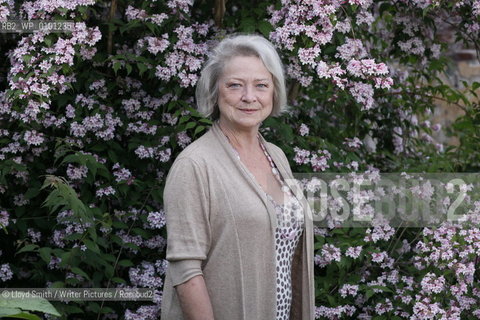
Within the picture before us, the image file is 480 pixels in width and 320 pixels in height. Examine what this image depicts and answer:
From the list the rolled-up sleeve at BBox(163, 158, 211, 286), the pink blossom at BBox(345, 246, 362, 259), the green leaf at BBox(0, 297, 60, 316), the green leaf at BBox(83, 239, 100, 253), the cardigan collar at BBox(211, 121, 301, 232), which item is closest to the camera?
the green leaf at BBox(0, 297, 60, 316)

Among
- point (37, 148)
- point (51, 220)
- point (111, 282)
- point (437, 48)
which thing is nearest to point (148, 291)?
point (111, 282)

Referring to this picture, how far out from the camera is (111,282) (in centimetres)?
336

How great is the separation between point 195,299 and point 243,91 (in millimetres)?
651

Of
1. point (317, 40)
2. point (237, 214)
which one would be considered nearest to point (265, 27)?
point (317, 40)

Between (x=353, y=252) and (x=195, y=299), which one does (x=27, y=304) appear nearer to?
(x=195, y=299)

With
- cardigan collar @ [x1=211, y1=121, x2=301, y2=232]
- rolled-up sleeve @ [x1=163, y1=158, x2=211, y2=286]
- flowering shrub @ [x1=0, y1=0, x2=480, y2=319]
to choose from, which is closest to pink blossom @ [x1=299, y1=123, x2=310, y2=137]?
flowering shrub @ [x1=0, y1=0, x2=480, y2=319]

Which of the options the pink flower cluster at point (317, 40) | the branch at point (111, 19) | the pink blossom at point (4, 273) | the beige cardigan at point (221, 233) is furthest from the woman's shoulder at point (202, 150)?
the pink blossom at point (4, 273)

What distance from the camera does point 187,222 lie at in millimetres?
2178

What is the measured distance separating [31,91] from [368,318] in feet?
5.48

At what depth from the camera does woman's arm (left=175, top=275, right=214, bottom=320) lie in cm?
218

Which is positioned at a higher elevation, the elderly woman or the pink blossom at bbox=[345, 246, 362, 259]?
the elderly woman

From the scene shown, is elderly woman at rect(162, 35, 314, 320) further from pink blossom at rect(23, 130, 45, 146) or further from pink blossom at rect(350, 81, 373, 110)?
pink blossom at rect(23, 130, 45, 146)

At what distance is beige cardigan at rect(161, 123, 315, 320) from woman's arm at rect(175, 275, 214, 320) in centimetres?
2

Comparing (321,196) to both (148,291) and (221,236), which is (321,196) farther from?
(221,236)
